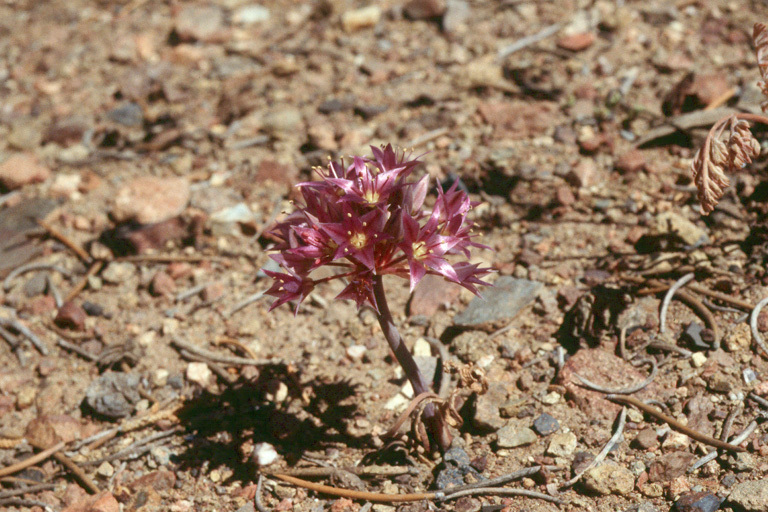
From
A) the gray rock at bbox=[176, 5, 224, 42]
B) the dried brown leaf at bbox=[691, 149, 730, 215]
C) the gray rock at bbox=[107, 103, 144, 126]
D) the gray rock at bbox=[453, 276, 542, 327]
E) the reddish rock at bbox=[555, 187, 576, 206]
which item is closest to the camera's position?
the dried brown leaf at bbox=[691, 149, 730, 215]

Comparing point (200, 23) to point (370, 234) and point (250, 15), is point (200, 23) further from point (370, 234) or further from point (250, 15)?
point (370, 234)

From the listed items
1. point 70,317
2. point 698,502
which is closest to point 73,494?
point 70,317

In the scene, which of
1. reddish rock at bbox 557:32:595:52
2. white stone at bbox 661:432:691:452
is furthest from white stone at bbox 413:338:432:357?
reddish rock at bbox 557:32:595:52

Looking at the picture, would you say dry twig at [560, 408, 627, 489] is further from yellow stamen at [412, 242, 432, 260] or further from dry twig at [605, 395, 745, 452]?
yellow stamen at [412, 242, 432, 260]

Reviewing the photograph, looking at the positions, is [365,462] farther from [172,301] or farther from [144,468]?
[172,301]

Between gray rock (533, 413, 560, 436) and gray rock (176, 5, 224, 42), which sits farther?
gray rock (176, 5, 224, 42)
